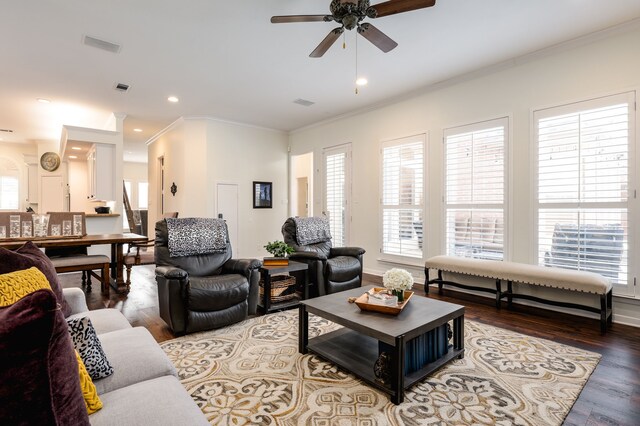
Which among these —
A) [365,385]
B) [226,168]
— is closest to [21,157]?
[226,168]

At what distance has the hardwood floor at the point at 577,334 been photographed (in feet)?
6.46

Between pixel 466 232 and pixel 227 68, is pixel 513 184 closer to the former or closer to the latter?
pixel 466 232

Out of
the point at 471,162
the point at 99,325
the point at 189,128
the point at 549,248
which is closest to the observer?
the point at 99,325

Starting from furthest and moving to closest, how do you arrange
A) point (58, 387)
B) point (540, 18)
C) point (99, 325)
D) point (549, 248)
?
point (549, 248), point (540, 18), point (99, 325), point (58, 387)

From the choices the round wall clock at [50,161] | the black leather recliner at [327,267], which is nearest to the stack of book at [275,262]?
the black leather recliner at [327,267]

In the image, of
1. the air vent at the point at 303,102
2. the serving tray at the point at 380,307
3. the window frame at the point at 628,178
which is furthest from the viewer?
the air vent at the point at 303,102

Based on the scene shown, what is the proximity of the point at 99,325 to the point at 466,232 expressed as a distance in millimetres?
4405

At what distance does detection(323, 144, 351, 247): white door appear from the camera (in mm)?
6544

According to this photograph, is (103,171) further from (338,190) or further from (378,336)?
(378,336)

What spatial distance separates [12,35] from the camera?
11.7 ft

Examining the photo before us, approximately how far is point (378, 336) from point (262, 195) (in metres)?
5.96

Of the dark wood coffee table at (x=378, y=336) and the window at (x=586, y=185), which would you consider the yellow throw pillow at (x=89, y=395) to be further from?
the window at (x=586, y=185)

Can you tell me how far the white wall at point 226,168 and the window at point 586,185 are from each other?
538cm

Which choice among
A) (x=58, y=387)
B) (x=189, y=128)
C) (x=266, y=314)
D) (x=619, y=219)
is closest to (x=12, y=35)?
(x=189, y=128)
